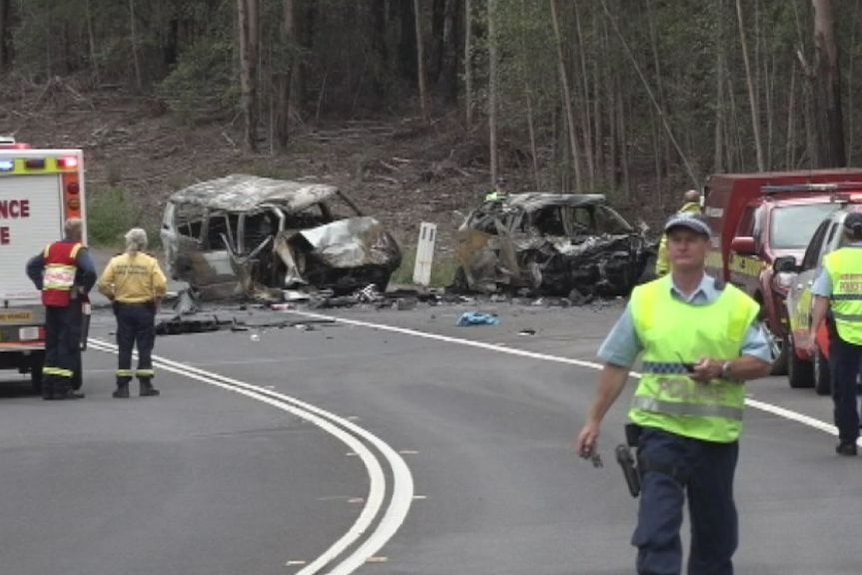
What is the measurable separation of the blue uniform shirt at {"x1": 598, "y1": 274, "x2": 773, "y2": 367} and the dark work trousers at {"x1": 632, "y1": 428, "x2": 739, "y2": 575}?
316mm

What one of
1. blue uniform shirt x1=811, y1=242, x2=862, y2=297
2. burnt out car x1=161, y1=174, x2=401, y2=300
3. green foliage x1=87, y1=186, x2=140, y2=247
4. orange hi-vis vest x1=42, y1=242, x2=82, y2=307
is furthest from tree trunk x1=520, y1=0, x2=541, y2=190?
blue uniform shirt x1=811, y1=242, x2=862, y2=297

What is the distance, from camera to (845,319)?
42.0 ft

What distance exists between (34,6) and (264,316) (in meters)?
42.9

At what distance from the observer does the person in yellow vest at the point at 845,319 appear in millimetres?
12773

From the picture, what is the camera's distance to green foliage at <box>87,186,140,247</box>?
157 ft

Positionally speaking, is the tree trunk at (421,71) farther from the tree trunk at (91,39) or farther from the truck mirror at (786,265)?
the truck mirror at (786,265)

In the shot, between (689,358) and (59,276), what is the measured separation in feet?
42.9

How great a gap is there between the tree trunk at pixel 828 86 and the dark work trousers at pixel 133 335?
16.1 meters

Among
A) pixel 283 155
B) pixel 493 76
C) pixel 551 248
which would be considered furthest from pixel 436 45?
pixel 551 248

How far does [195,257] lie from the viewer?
32.9 meters

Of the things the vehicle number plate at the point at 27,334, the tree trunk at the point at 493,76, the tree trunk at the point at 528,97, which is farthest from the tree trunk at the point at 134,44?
the vehicle number plate at the point at 27,334

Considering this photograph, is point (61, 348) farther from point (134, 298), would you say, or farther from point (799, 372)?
point (799, 372)

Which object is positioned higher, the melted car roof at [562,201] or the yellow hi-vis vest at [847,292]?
the melted car roof at [562,201]

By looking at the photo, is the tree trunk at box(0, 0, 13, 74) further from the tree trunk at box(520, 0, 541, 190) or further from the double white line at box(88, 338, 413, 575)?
the double white line at box(88, 338, 413, 575)
